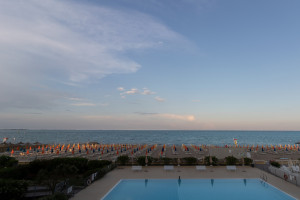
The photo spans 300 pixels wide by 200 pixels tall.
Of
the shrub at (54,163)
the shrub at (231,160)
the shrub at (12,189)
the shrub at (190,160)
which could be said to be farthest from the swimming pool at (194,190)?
the shrub at (190,160)

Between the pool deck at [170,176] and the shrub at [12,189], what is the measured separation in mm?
3433

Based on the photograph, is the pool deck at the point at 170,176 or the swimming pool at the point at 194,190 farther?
the swimming pool at the point at 194,190

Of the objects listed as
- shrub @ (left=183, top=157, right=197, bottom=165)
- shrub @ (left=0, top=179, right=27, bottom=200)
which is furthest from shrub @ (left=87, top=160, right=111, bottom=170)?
shrub @ (left=183, top=157, right=197, bottom=165)

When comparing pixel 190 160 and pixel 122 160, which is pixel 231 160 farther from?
pixel 122 160

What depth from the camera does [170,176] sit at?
19.0m

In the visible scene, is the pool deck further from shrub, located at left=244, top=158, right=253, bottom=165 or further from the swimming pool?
shrub, located at left=244, top=158, right=253, bottom=165

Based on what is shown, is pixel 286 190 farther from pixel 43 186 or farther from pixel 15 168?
pixel 15 168

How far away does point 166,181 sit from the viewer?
691 inches

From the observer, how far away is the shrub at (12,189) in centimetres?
1193

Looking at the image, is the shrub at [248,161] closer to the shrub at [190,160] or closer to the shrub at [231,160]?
the shrub at [231,160]

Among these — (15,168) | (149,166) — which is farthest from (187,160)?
(15,168)

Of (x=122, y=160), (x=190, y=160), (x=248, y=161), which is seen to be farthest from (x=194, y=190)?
(x=248, y=161)

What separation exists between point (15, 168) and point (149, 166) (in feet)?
A: 46.9

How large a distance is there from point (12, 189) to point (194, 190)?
13243mm
